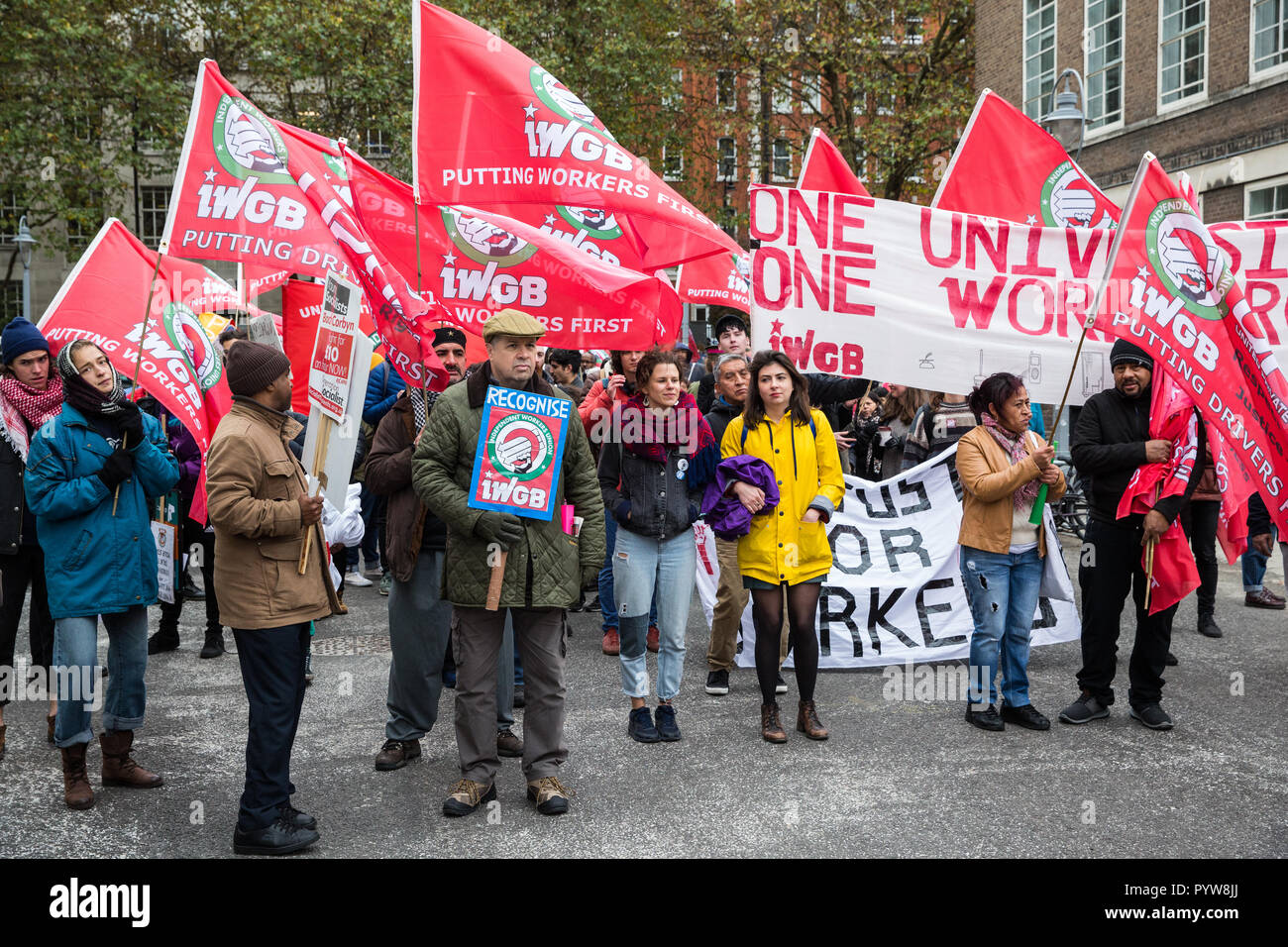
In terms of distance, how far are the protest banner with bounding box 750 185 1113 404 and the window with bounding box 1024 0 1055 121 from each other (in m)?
17.6

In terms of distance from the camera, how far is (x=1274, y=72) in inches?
639

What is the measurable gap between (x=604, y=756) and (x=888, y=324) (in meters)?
2.71

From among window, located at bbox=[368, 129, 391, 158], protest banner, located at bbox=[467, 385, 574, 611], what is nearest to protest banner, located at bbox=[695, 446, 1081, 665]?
protest banner, located at bbox=[467, 385, 574, 611]

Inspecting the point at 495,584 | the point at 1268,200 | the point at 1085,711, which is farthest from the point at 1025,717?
the point at 1268,200

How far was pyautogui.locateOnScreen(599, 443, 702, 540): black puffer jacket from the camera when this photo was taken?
5.67 m

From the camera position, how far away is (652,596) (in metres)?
5.73

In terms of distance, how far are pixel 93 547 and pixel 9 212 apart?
35.2 m

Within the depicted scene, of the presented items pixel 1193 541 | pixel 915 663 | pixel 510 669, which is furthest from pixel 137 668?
pixel 1193 541

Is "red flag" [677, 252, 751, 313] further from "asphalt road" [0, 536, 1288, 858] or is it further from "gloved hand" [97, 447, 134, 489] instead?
"gloved hand" [97, 447, 134, 489]

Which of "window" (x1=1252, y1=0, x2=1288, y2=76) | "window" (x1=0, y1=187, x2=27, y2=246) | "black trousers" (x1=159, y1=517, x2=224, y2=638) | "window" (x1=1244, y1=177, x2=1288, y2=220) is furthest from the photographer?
"window" (x1=0, y1=187, x2=27, y2=246)

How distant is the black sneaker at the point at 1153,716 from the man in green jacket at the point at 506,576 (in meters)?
3.10

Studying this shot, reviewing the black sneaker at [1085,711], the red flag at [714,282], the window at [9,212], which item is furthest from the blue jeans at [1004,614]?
the window at [9,212]

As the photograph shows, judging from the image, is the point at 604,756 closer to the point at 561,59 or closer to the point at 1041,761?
the point at 1041,761

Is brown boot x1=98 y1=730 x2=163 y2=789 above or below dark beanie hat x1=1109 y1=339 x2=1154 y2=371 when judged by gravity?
below
